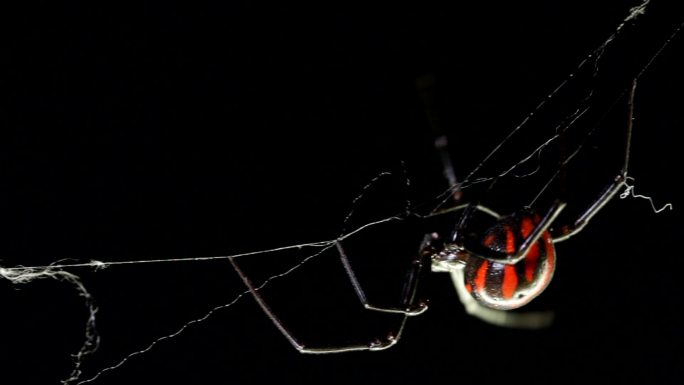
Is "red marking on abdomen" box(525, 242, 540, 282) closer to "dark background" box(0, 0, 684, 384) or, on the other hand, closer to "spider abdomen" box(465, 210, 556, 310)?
"spider abdomen" box(465, 210, 556, 310)

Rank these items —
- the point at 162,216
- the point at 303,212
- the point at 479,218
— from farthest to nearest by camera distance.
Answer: the point at 479,218 → the point at 303,212 → the point at 162,216

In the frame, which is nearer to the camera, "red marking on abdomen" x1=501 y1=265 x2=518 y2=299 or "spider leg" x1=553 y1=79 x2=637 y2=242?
"spider leg" x1=553 y1=79 x2=637 y2=242

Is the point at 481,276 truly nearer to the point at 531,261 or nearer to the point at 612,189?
the point at 531,261

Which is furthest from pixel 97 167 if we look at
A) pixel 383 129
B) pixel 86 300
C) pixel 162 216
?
pixel 383 129

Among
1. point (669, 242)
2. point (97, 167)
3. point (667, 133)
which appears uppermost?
point (97, 167)

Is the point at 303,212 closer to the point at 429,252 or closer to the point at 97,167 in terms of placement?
the point at 429,252

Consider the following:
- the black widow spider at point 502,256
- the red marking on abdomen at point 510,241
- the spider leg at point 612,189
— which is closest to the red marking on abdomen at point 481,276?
the black widow spider at point 502,256

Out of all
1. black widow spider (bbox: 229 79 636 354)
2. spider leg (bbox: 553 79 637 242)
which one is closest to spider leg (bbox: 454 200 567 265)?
black widow spider (bbox: 229 79 636 354)
